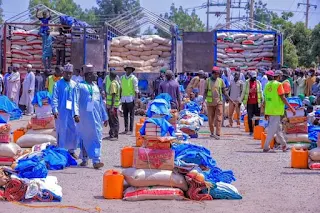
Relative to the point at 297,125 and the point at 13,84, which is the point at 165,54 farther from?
the point at 297,125

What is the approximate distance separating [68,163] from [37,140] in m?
2.45

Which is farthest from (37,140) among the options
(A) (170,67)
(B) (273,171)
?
(A) (170,67)

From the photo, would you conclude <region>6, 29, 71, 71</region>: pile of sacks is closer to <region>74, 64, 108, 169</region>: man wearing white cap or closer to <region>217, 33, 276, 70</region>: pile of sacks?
<region>217, 33, 276, 70</region>: pile of sacks

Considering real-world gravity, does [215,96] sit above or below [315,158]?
above

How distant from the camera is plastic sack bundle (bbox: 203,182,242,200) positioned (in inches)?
358

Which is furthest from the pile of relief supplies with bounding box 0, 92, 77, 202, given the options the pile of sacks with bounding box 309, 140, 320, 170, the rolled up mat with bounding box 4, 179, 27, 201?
the pile of sacks with bounding box 309, 140, 320, 170

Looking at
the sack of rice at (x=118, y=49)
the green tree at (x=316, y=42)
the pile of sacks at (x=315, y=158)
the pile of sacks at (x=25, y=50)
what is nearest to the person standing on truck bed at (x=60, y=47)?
the pile of sacks at (x=25, y=50)

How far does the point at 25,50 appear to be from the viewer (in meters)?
25.5

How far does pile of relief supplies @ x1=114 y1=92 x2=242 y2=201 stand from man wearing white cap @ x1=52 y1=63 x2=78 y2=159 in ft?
9.91

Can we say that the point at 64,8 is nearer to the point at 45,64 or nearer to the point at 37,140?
the point at 45,64

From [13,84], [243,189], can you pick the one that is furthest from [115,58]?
[243,189]

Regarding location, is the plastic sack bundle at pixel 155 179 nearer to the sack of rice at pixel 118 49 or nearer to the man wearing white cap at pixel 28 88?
the man wearing white cap at pixel 28 88

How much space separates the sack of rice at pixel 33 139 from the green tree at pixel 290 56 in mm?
39009

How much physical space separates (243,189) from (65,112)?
386 centimetres
